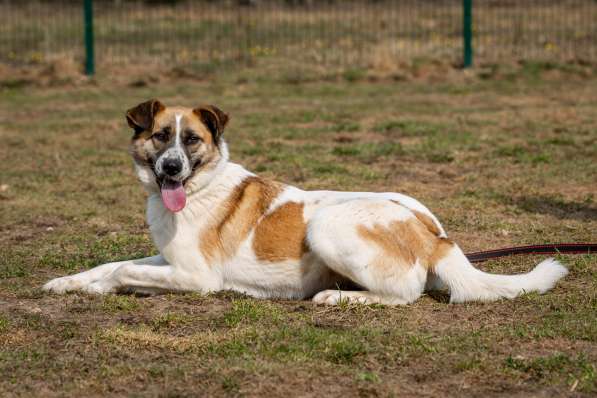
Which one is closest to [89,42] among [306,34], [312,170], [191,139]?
[306,34]

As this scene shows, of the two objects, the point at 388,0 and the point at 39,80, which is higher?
the point at 388,0

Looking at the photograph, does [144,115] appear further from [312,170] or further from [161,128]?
[312,170]

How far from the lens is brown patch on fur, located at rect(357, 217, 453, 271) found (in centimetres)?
573

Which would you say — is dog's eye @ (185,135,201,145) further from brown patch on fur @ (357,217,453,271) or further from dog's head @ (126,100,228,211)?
brown patch on fur @ (357,217,453,271)

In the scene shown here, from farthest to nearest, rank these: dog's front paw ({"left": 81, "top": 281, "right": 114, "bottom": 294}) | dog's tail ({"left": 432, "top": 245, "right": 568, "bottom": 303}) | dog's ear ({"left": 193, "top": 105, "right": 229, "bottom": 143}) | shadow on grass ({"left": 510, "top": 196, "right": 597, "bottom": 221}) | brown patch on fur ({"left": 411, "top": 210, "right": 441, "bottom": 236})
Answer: shadow on grass ({"left": 510, "top": 196, "right": 597, "bottom": 221})
dog's front paw ({"left": 81, "top": 281, "right": 114, "bottom": 294})
dog's ear ({"left": 193, "top": 105, "right": 229, "bottom": 143})
brown patch on fur ({"left": 411, "top": 210, "right": 441, "bottom": 236})
dog's tail ({"left": 432, "top": 245, "right": 568, "bottom": 303})

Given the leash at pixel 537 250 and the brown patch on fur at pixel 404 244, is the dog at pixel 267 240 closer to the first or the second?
the brown patch on fur at pixel 404 244

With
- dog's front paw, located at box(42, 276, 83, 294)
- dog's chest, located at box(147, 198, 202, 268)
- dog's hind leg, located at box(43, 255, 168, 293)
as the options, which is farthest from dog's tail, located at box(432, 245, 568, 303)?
dog's front paw, located at box(42, 276, 83, 294)

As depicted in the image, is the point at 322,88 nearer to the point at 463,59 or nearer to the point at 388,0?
the point at 463,59

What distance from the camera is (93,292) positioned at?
20.6 ft

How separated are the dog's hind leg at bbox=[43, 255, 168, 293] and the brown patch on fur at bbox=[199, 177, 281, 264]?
1.41ft

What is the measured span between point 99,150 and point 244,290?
684cm

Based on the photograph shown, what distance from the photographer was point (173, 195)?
6.08 m

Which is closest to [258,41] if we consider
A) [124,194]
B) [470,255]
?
[124,194]

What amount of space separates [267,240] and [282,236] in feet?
0.35
